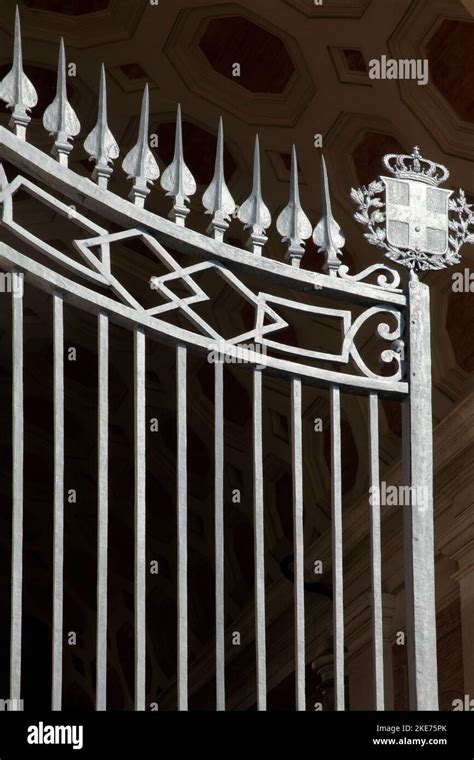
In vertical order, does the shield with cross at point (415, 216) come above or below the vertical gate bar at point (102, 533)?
above

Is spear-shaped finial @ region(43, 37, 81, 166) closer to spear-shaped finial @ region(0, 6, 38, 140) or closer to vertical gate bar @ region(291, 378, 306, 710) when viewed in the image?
spear-shaped finial @ region(0, 6, 38, 140)

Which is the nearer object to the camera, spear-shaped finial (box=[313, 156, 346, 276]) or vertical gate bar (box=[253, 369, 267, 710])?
vertical gate bar (box=[253, 369, 267, 710])

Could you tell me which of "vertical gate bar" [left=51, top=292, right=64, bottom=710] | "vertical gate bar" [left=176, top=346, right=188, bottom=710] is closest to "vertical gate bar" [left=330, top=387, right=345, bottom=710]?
"vertical gate bar" [left=176, top=346, right=188, bottom=710]

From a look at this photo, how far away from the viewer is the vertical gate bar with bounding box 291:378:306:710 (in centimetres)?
502

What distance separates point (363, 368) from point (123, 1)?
24.2 feet

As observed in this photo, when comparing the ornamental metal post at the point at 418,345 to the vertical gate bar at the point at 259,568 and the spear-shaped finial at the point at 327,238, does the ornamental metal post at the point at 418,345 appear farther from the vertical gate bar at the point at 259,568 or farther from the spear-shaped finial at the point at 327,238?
the vertical gate bar at the point at 259,568

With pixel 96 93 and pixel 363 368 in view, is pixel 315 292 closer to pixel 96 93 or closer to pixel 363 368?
pixel 363 368

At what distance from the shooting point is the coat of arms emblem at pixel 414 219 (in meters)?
5.59

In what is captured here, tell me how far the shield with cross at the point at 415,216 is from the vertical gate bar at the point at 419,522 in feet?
0.47

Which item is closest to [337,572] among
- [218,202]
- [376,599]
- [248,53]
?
[376,599]

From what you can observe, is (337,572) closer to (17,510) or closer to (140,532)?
(140,532)

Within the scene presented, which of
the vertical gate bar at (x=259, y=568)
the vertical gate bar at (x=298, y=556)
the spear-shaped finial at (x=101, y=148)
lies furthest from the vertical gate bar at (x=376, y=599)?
the spear-shaped finial at (x=101, y=148)

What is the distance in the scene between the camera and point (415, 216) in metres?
5.63

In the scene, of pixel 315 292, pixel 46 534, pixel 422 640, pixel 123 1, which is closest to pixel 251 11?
pixel 123 1
